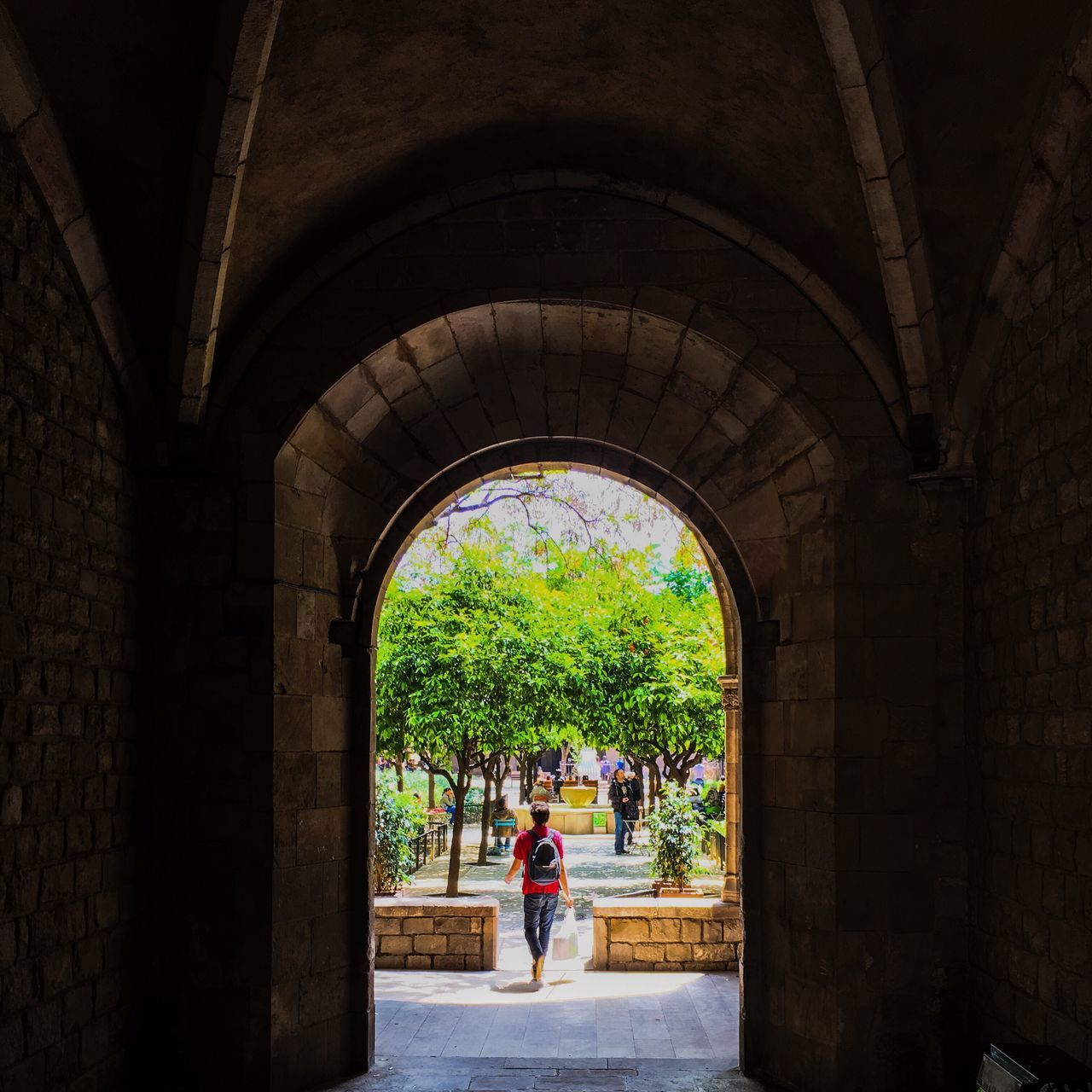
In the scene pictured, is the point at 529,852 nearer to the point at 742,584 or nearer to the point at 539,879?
the point at 539,879

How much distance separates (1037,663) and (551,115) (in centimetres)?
356

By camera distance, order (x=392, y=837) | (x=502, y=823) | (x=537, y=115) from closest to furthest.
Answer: (x=537, y=115), (x=392, y=837), (x=502, y=823)

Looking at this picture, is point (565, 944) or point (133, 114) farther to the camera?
point (565, 944)

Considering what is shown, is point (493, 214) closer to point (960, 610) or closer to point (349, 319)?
point (349, 319)

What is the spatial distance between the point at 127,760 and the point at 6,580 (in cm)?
162

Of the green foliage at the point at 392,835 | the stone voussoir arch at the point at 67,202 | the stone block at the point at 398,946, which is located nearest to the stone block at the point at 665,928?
the stone block at the point at 398,946

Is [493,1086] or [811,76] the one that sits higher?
[811,76]

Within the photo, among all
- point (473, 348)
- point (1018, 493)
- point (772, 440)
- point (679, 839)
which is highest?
point (473, 348)

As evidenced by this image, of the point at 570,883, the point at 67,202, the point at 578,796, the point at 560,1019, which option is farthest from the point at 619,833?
the point at 67,202

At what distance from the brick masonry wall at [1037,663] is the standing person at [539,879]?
12.1ft

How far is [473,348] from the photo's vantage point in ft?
23.5

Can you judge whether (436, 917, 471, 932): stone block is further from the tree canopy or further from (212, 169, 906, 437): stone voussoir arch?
(212, 169, 906, 437): stone voussoir arch

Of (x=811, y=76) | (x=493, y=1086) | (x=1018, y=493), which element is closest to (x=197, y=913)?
(x=493, y=1086)

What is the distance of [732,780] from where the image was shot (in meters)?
9.07
